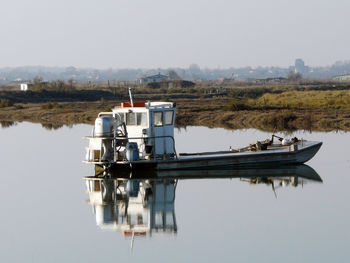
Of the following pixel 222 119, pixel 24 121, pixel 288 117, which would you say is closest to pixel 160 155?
pixel 288 117

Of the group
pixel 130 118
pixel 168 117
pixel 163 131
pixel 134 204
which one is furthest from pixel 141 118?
pixel 134 204

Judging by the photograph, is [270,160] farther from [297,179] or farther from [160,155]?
[160,155]

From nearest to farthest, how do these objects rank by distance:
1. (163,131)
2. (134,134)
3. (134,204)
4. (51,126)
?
(134,204) → (134,134) → (163,131) → (51,126)

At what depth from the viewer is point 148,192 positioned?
90.1 ft

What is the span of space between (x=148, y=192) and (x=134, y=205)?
2.41m

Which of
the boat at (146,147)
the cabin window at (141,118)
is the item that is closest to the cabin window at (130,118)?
the boat at (146,147)

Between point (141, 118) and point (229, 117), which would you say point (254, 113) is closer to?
point (229, 117)

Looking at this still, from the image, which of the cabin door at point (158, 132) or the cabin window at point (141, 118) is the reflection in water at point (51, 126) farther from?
the cabin door at point (158, 132)

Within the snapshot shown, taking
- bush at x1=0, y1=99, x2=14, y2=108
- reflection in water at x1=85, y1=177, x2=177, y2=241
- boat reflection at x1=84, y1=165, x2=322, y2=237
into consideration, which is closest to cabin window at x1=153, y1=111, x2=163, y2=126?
boat reflection at x1=84, y1=165, x2=322, y2=237

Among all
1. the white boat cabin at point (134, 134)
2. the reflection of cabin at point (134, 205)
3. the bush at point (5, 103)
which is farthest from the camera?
the bush at point (5, 103)

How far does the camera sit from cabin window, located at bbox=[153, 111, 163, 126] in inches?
1221

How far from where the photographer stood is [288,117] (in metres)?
56.5

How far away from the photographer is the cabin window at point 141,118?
3097 centimetres

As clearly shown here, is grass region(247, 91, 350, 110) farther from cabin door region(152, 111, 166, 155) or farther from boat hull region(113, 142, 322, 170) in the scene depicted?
cabin door region(152, 111, 166, 155)
